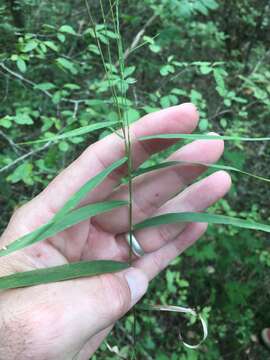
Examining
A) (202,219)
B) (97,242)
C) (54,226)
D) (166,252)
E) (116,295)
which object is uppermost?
(54,226)

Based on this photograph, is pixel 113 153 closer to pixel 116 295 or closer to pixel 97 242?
pixel 97 242

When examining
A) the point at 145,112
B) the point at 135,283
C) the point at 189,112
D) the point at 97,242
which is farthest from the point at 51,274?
the point at 145,112

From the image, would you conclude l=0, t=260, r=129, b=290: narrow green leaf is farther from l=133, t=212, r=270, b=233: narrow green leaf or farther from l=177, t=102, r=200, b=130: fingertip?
l=177, t=102, r=200, b=130: fingertip

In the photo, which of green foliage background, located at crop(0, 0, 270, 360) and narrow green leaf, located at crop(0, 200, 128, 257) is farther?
green foliage background, located at crop(0, 0, 270, 360)

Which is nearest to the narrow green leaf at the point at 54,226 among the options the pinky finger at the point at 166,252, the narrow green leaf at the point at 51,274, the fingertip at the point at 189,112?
the narrow green leaf at the point at 51,274

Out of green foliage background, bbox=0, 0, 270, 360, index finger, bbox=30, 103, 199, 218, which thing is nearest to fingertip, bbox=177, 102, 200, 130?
index finger, bbox=30, 103, 199, 218

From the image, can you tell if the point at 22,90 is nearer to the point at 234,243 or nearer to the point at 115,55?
the point at 115,55
